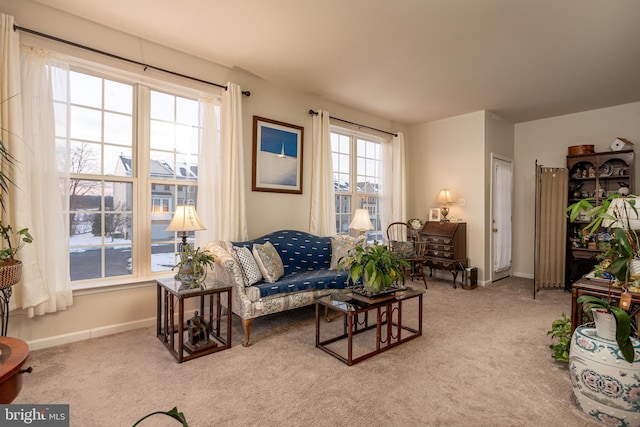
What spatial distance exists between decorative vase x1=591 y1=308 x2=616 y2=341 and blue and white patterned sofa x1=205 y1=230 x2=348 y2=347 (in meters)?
2.17

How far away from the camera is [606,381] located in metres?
1.85

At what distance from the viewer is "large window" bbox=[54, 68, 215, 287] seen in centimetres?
300

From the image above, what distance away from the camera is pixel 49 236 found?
2.73 metres

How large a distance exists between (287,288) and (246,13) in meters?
2.47

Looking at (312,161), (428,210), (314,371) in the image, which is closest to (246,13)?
(312,161)

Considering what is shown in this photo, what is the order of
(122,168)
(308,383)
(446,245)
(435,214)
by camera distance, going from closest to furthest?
(308,383) < (122,168) < (446,245) < (435,214)

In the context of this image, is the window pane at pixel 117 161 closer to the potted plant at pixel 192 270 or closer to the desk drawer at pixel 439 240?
the potted plant at pixel 192 270

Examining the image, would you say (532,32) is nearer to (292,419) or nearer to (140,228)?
(292,419)

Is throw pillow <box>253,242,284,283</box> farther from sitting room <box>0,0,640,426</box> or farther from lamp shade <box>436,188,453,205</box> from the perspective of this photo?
lamp shade <box>436,188,453,205</box>

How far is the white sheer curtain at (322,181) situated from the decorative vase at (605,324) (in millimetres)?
3122

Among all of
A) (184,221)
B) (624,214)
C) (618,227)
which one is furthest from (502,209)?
(184,221)

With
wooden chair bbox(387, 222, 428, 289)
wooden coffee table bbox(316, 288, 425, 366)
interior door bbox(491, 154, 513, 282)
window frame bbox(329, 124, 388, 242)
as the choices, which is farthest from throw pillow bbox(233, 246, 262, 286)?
interior door bbox(491, 154, 513, 282)

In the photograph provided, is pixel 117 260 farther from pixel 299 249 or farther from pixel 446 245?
pixel 446 245

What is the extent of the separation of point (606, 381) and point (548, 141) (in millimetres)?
5063
